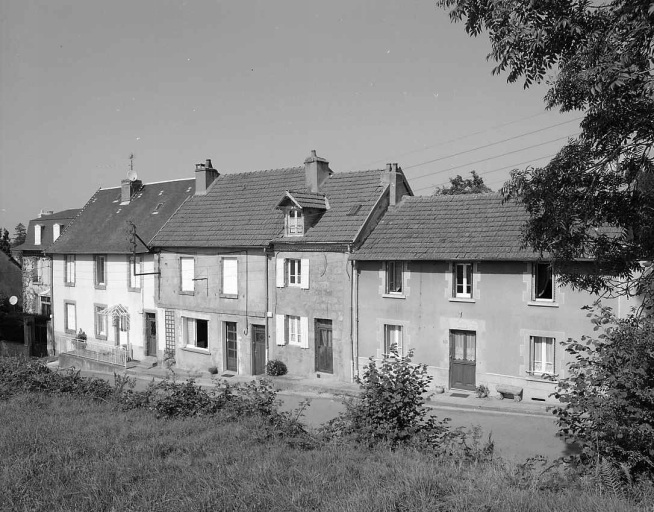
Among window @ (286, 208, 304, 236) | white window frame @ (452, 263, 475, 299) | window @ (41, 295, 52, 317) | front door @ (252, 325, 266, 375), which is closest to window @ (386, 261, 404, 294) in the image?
white window frame @ (452, 263, 475, 299)

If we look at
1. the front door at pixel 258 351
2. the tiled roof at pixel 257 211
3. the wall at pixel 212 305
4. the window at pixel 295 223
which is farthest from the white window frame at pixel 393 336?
the front door at pixel 258 351

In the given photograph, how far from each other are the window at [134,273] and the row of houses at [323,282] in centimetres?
11

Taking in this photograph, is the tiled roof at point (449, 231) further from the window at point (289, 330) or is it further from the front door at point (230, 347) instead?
the front door at point (230, 347)

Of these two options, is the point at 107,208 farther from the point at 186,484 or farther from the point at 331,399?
the point at 186,484

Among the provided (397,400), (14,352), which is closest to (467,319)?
(397,400)

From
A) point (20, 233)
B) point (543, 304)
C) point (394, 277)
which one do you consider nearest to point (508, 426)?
point (543, 304)

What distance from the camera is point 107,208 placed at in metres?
36.0

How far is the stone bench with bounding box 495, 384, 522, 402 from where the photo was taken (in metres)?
19.2

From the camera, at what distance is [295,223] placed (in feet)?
80.7

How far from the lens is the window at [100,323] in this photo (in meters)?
32.7

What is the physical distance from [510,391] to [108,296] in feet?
73.0

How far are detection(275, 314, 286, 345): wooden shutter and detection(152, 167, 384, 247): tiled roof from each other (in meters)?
3.17

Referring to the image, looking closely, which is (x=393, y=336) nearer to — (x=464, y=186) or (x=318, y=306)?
(x=318, y=306)

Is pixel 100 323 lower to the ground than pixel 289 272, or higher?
lower
